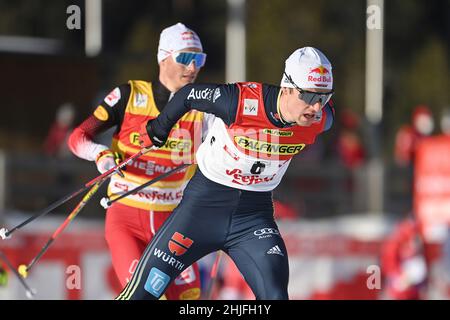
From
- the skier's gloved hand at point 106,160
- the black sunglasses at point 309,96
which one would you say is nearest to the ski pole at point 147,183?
the skier's gloved hand at point 106,160

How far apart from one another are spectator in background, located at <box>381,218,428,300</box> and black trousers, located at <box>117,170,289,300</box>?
5.38 meters

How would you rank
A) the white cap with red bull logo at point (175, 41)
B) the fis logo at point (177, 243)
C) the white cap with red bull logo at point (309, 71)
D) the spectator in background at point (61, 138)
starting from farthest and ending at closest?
the spectator in background at point (61, 138) → the white cap with red bull logo at point (175, 41) → the fis logo at point (177, 243) → the white cap with red bull logo at point (309, 71)

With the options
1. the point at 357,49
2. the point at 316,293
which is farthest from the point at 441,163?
the point at 357,49

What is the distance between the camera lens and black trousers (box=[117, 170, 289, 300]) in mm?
6832

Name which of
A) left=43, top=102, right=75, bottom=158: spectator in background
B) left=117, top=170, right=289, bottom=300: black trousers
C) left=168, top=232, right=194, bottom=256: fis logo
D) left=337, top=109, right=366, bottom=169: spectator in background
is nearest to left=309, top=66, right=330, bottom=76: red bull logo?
left=117, top=170, right=289, bottom=300: black trousers

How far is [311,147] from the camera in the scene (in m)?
16.5

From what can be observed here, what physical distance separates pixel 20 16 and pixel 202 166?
1645cm

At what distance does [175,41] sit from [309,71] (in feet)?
4.52

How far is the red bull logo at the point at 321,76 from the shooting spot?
6477 mm

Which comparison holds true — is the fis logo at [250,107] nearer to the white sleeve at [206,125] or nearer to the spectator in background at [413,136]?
the white sleeve at [206,125]

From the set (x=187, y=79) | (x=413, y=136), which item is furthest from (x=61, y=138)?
(x=187, y=79)

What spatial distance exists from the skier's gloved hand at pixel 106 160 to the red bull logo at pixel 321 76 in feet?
5.01

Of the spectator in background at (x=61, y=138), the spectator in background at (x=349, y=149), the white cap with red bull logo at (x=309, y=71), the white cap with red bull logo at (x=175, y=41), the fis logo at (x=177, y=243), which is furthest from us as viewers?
the spectator in background at (x=349, y=149)

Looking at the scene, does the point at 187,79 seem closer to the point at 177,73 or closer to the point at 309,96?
the point at 177,73
